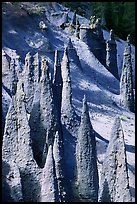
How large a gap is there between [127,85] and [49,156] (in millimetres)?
17440

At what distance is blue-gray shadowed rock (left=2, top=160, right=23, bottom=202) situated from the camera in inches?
623

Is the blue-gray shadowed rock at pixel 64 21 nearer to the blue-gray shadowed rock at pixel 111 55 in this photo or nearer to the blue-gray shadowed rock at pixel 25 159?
the blue-gray shadowed rock at pixel 111 55

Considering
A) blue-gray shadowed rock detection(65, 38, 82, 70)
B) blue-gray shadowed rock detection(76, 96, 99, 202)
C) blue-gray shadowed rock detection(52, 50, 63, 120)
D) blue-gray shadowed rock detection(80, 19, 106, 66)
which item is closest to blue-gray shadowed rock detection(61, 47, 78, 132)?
blue-gray shadowed rock detection(52, 50, 63, 120)

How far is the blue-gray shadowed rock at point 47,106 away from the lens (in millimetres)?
18250

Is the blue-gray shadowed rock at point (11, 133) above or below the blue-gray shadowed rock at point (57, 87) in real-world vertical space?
below

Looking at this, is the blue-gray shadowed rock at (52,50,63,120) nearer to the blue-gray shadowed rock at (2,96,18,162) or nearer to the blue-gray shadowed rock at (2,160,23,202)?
the blue-gray shadowed rock at (2,96,18,162)

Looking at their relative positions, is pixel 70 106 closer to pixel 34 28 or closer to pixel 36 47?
pixel 36 47

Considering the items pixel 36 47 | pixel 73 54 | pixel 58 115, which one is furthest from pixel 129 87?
pixel 58 115

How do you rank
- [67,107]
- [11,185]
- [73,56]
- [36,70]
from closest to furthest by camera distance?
[11,185]
[36,70]
[67,107]
[73,56]

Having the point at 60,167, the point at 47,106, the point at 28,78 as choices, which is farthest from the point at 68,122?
the point at 60,167

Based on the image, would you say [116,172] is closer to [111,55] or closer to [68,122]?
[68,122]

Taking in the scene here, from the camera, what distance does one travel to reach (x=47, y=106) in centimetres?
1841

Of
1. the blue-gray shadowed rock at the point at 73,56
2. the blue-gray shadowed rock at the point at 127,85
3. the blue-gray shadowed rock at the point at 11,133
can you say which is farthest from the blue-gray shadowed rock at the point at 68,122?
the blue-gray shadowed rock at the point at 73,56

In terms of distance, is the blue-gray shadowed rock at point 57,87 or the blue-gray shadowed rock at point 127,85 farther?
the blue-gray shadowed rock at point 127,85
